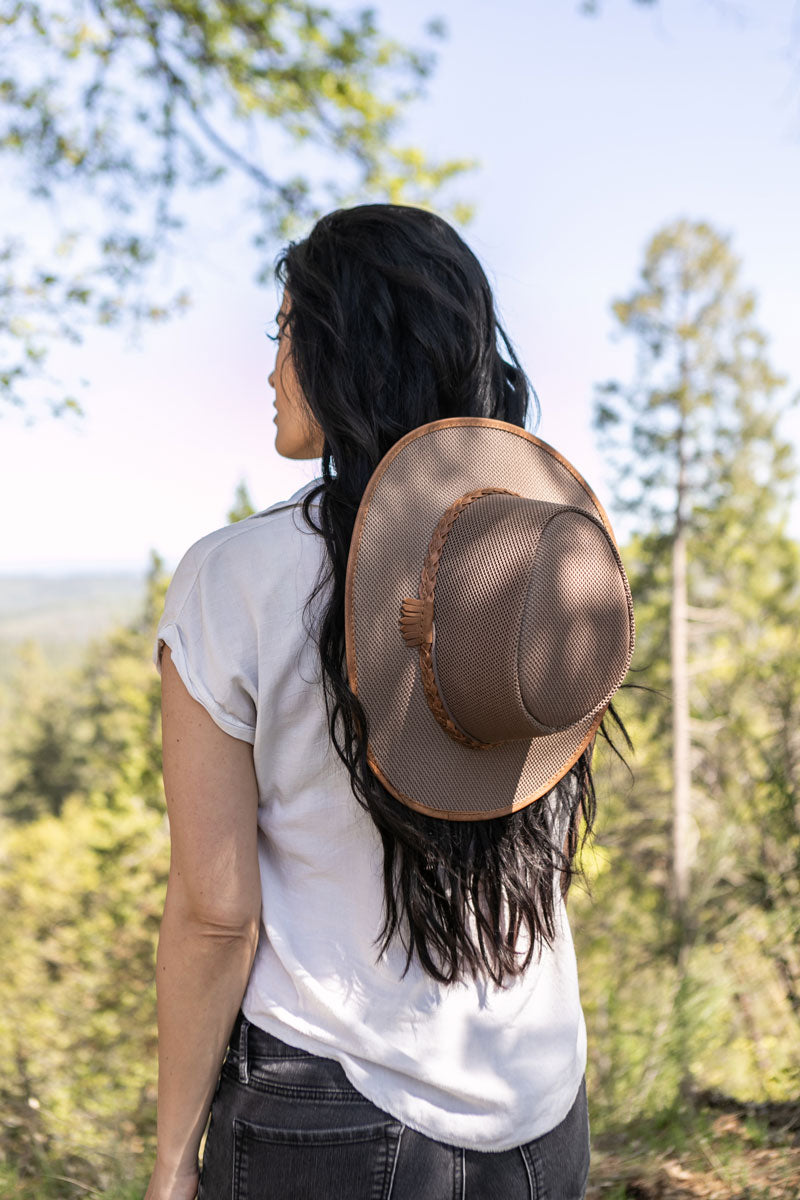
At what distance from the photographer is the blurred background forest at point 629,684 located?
8.50 feet

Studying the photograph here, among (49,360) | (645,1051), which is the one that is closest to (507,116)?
(49,360)

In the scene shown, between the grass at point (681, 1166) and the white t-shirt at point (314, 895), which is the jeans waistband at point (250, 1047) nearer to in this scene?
the white t-shirt at point (314, 895)

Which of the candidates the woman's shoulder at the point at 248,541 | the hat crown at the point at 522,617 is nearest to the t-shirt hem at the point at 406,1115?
the hat crown at the point at 522,617

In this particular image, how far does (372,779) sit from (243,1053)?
0.33 m

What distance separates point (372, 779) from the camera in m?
1.03

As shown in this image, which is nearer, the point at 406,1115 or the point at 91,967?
the point at 406,1115

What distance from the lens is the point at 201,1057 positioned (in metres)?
1.03

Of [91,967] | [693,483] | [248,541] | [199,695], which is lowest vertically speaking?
[91,967]

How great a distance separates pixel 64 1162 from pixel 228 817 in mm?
1979

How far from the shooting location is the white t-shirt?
39.0 inches

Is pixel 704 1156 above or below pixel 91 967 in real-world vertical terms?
above

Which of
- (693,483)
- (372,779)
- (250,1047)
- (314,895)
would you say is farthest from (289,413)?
(693,483)

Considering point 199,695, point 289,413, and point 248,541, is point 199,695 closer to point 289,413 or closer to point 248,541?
point 248,541

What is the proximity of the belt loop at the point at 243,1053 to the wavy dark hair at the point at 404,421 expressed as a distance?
173 mm
